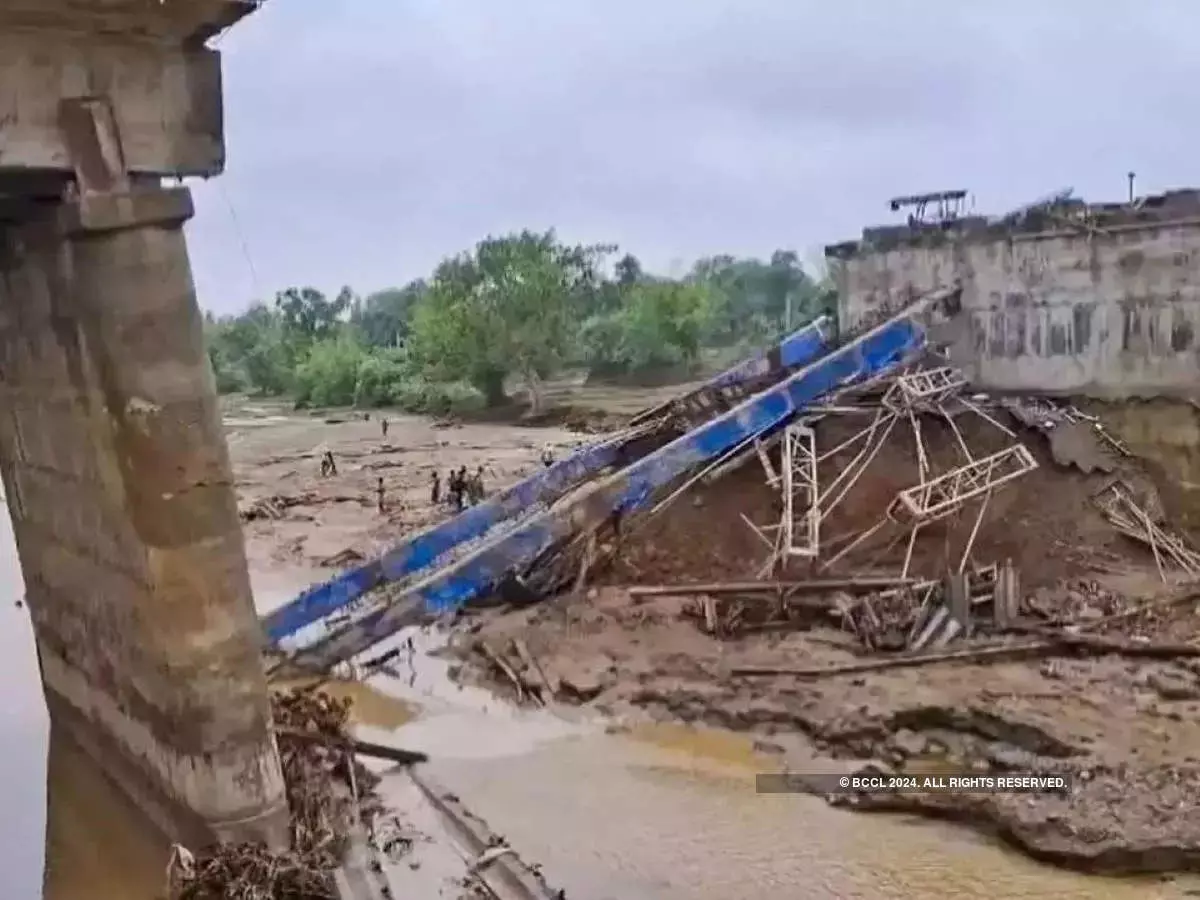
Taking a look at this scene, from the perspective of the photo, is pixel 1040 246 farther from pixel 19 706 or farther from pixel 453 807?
pixel 19 706

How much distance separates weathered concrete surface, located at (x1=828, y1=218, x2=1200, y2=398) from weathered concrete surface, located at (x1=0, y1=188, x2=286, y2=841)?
11975 mm

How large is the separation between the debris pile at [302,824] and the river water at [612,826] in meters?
0.83

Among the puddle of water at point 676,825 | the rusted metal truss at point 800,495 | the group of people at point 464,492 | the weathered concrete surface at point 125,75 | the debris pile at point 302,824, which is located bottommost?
the puddle of water at point 676,825

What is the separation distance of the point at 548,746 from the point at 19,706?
646 centimetres

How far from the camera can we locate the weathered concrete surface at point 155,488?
7371 millimetres

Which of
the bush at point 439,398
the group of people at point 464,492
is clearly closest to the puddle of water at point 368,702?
the group of people at point 464,492

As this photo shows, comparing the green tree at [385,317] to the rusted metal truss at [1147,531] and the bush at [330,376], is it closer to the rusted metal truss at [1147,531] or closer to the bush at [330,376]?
the bush at [330,376]

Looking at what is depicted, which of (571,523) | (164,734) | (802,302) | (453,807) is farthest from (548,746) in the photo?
(802,302)

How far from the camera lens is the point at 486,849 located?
9.40 meters

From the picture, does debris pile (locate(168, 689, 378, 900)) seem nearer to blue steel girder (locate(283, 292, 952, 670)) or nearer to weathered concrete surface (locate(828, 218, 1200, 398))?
blue steel girder (locate(283, 292, 952, 670))

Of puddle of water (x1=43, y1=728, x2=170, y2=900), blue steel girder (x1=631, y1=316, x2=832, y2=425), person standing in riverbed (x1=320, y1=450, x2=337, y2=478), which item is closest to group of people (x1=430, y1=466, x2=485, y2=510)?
blue steel girder (x1=631, y1=316, x2=832, y2=425)

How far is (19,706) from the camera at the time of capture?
14000 millimetres

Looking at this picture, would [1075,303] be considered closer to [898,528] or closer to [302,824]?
[898,528]

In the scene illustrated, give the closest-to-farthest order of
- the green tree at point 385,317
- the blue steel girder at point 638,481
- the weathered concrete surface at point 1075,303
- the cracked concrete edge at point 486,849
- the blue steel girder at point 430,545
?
the cracked concrete edge at point 486,849
the blue steel girder at point 638,481
the blue steel girder at point 430,545
the weathered concrete surface at point 1075,303
the green tree at point 385,317
